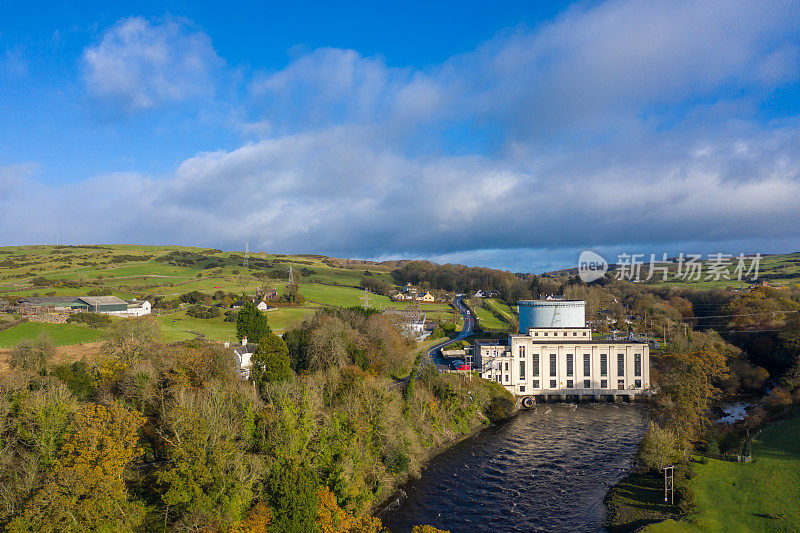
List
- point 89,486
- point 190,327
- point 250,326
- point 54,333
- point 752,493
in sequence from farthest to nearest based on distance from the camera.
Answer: point 190,327, point 250,326, point 54,333, point 752,493, point 89,486

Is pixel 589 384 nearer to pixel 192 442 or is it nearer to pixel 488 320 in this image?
pixel 488 320

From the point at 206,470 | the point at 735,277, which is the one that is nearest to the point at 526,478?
the point at 206,470

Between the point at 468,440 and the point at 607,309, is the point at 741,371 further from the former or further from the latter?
the point at 607,309

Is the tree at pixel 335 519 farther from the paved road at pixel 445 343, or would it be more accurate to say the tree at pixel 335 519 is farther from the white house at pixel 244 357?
the paved road at pixel 445 343

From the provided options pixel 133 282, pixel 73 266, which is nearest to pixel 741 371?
pixel 133 282

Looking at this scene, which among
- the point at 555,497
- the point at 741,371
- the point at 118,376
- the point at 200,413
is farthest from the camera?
the point at 741,371

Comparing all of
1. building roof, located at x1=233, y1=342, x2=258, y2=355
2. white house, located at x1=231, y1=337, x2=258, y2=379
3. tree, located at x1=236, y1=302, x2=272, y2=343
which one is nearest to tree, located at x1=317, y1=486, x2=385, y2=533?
white house, located at x1=231, y1=337, x2=258, y2=379

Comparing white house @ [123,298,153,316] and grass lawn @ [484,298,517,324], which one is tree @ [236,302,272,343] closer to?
white house @ [123,298,153,316]
